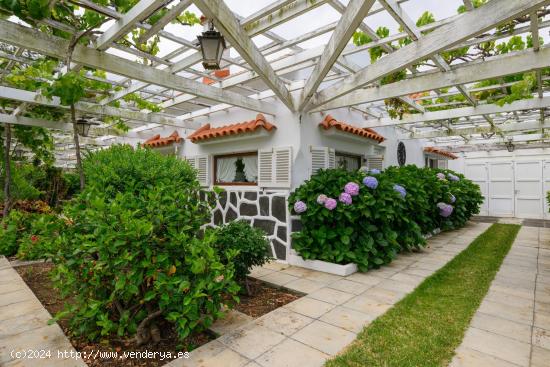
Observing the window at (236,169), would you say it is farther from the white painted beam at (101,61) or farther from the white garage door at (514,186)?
the white garage door at (514,186)

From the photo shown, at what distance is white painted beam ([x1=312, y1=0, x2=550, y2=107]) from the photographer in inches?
101

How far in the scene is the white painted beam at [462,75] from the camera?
343cm

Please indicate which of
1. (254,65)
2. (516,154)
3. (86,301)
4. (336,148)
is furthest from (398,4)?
(516,154)

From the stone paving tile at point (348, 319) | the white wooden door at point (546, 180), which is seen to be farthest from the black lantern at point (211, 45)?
the white wooden door at point (546, 180)

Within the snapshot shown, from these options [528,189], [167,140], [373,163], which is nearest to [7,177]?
[167,140]

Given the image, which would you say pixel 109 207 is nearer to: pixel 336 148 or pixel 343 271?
pixel 343 271

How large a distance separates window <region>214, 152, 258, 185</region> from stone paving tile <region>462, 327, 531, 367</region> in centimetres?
430

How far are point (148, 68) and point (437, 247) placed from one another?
6487 millimetres

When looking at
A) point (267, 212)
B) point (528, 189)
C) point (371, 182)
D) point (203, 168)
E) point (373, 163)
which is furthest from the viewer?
point (528, 189)

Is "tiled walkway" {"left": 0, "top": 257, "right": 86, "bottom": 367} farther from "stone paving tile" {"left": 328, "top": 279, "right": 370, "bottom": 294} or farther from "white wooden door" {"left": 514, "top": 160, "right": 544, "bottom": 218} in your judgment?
"white wooden door" {"left": 514, "top": 160, "right": 544, "bottom": 218}

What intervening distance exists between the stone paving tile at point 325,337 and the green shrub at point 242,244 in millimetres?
1076

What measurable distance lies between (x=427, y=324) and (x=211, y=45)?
361 cm

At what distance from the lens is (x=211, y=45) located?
316 cm

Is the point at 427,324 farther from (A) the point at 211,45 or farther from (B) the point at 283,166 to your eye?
(A) the point at 211,45
